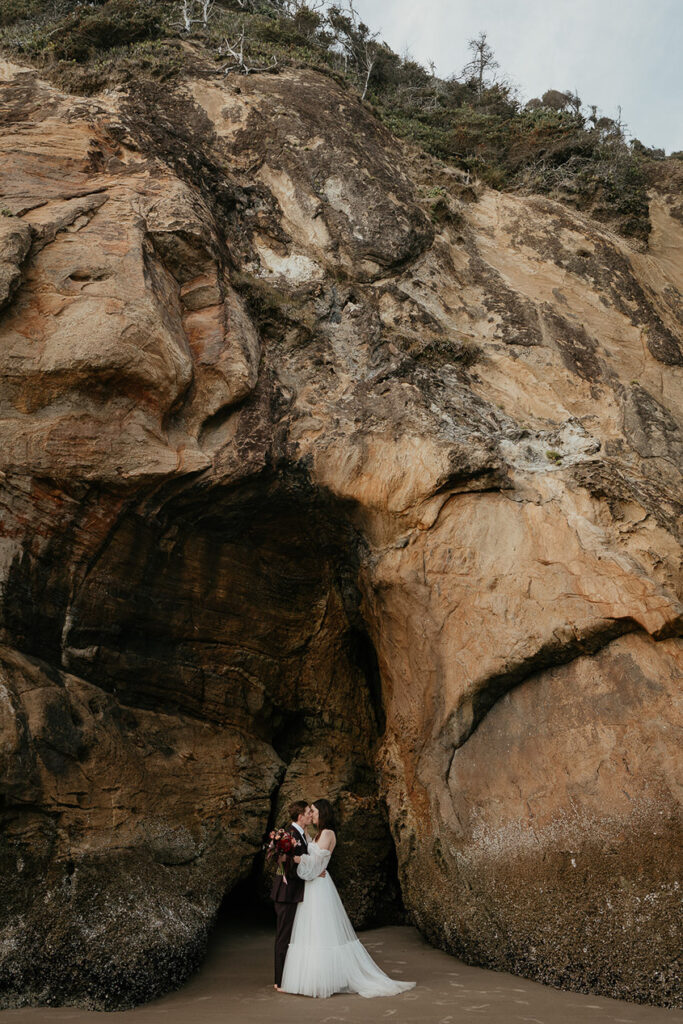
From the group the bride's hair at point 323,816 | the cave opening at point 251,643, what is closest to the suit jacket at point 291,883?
the bride's hair at point 323,816

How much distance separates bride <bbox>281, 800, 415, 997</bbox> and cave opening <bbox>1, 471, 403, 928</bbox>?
4.62 feet

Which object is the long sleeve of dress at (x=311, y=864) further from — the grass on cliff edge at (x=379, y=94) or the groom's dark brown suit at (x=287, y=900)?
the grass on cliff edge at (x=379, y=94)

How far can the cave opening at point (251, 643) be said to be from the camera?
7754mm

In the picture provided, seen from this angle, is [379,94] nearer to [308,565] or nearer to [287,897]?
[308,565]

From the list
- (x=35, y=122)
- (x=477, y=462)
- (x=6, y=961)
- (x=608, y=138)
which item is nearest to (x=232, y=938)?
(x=6, y=961)

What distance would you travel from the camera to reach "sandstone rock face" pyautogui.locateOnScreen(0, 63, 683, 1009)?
21.6ft

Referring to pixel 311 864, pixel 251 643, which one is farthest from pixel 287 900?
pixel 251 643

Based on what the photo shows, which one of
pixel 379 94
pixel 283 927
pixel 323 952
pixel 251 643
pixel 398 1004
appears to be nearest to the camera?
pixel 398 1004

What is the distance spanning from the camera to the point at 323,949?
21.3 feet

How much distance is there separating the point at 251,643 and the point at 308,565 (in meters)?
1.02

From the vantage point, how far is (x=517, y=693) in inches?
289

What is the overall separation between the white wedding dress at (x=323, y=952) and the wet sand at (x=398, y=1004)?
118mm

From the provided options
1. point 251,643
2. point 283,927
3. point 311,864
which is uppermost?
point 251,643

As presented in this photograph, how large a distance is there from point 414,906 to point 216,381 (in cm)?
531
